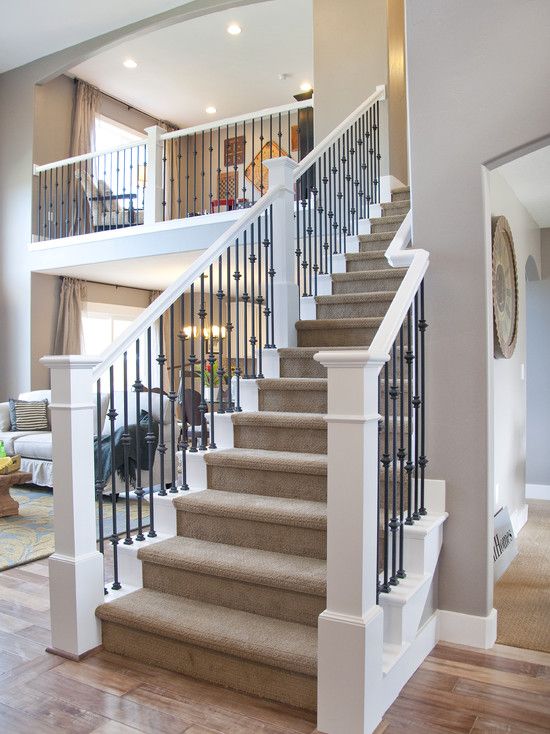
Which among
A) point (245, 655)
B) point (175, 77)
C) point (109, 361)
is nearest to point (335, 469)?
point (245, 655)

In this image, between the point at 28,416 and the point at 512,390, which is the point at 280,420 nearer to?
the point at 512,390

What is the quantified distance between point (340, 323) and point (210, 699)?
7.09ft

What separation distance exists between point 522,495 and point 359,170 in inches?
117

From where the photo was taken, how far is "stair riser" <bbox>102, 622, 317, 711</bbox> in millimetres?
2072

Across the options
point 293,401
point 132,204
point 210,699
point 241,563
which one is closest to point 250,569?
point 241,563

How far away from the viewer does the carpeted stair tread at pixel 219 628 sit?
210cm

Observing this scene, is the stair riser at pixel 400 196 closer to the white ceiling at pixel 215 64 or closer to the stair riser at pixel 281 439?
the stair riser at pixel 281 439

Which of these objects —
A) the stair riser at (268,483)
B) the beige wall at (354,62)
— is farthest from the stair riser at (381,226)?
the stair riser at (268,483)

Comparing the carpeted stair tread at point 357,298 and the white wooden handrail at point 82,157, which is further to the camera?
the white wooden handrail at point 82,157

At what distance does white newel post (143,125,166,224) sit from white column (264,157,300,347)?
11.6 feet

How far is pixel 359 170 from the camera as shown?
5.36 meters

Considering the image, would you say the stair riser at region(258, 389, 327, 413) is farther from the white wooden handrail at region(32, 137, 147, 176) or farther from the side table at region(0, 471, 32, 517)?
the white wooden handrail at region(32, 137, 147, 176)

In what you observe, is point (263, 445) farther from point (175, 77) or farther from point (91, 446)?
point (175, 77)

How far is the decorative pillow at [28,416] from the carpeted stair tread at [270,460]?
4.23 metres
